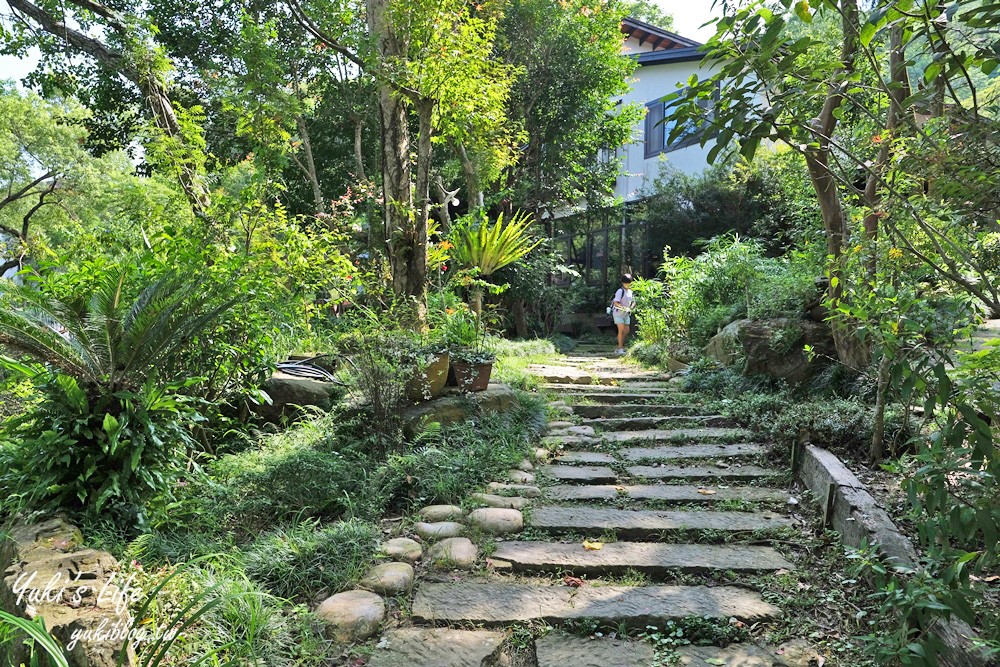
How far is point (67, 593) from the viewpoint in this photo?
1.96m

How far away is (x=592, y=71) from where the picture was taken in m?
12.2

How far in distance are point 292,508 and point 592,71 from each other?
37.1 feet

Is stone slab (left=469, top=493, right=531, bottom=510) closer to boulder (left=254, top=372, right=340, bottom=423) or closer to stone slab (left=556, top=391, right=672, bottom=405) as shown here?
boulder (left=254, top=372, right=340, bottom=423)

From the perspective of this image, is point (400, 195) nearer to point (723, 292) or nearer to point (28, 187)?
point (723, 292)

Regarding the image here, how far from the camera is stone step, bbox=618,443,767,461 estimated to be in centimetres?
428

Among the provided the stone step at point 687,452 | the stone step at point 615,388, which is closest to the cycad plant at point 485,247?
the stone step at point 615,388

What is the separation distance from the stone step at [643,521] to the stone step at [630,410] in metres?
1.97

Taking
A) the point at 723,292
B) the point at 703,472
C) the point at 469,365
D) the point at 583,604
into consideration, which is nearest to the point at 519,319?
the point at 723,292

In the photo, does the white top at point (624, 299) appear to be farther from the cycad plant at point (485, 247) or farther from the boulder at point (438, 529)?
the boulder at point (438, 529)

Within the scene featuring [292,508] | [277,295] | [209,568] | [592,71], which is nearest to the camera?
[209,568]

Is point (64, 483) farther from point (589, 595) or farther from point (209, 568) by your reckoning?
point (589, 595)

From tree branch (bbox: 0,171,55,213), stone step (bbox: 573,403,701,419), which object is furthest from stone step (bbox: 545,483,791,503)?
tree branch (bbox: 0,171,55,213)

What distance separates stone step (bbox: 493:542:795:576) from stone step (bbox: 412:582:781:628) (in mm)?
137

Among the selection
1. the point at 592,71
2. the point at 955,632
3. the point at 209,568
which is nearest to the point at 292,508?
the point at 209,568
